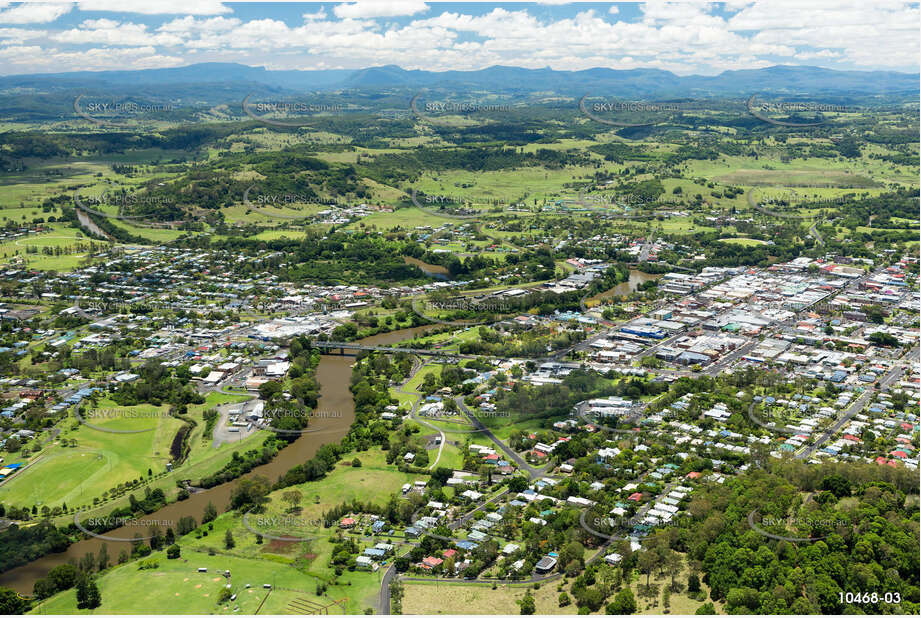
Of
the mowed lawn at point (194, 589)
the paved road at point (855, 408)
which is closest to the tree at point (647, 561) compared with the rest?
the mowed lawn at point (194, 589)

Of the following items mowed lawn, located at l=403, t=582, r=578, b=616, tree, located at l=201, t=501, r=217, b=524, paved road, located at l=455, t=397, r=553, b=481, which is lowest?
mowed lawn, located at l=403, t=582, r=578, b=616

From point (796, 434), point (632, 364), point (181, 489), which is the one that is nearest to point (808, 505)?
point (796, 434)

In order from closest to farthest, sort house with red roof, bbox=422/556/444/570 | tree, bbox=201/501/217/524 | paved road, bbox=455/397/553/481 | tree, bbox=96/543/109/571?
house with red roof, bbox=422/556/444/570, tree, bbox=96/543/109/571, tree, bbox=201/501/217/524, paved road, bbox=455/397/553/481

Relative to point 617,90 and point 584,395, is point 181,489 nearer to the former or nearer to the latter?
point 584,395

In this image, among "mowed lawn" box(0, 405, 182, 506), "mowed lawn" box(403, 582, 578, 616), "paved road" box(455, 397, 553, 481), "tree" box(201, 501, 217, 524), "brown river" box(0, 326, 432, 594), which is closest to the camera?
"mowed lawn" box(403, 582, 578, 616)

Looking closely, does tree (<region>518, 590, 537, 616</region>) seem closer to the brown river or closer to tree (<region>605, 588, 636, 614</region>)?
tree (<region>605, 588, 636, 614</region>)

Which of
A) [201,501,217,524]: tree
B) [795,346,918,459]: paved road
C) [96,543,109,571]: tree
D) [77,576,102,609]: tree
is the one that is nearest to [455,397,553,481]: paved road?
[795,346,918,459]: paved road

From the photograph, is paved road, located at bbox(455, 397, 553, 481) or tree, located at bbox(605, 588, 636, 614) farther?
paved road, located at bbox(455, 397, 553, 481)
